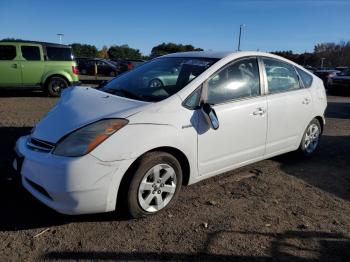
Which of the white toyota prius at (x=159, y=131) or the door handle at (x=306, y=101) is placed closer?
the white toyota prius at (x=159, y=131)

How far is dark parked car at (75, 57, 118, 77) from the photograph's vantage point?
30094 mm

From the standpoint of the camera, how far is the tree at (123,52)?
218 ft

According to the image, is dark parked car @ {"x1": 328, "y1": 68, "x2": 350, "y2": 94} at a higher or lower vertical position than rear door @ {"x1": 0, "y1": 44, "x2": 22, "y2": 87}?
lower

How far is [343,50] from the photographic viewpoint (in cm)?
9731

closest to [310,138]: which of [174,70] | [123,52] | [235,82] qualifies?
[235,82]

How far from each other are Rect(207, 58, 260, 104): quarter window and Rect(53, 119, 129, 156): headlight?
3.94 ft

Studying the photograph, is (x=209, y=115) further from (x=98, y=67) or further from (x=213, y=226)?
(x=98, y=67)

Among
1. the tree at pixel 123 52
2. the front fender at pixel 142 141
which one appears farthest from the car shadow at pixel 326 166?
the tree at pixel 123 52

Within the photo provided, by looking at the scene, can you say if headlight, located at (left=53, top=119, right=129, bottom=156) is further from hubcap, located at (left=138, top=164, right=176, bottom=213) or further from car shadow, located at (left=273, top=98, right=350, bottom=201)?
car shadow, located at (left=273, top=98, right=350, bottom=201)

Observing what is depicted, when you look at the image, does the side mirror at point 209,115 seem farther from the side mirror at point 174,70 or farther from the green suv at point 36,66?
the green suv at point 36,66

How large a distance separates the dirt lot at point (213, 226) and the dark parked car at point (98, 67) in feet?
84.1

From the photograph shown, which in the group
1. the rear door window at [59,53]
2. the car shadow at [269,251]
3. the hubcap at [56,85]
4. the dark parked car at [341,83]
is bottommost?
the car shadow at [269,251]

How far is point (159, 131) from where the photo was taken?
358 centimetres

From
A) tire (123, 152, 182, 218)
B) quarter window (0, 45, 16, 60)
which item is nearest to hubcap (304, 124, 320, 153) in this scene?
tire (123, 152, 182, 218)
